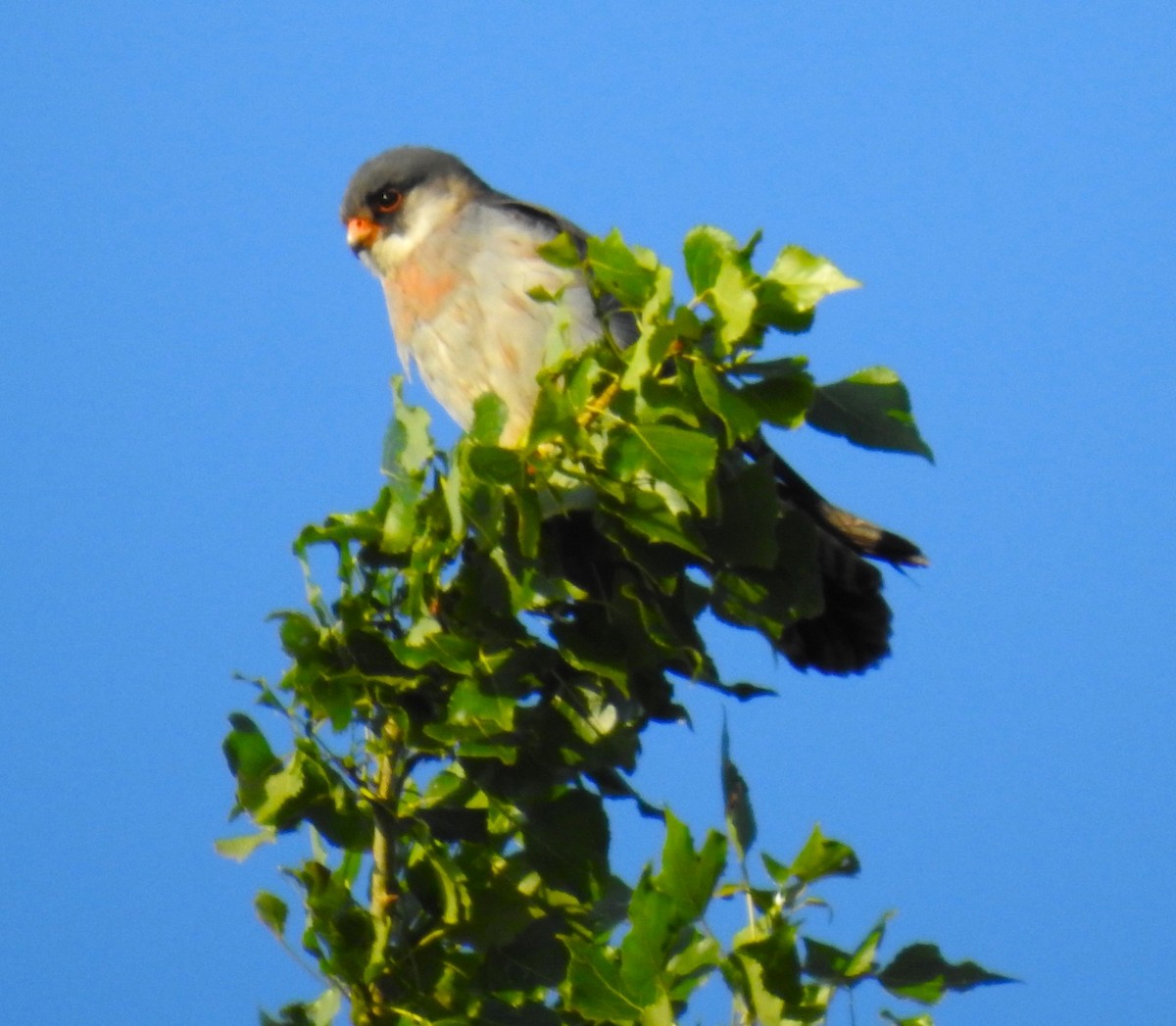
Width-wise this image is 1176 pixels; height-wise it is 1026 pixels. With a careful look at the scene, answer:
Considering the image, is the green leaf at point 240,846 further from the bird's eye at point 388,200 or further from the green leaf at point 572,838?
the bird's eye at point 388,200

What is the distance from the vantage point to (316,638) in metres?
2.03

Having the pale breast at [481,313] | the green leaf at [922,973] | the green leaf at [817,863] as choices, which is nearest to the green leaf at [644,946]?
the green leaf at [817,863]

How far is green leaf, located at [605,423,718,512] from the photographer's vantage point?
1827 mm

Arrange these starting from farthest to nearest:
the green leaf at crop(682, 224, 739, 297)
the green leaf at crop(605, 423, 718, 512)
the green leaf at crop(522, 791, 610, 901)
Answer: the green leaf at crop(522, 791, 610, 901)
the green leaf at crop(682, 224, 739, 297)
the green leaf at crop(605, 423, 718, 512)

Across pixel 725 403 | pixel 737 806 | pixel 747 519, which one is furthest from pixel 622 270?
pixel 737 806

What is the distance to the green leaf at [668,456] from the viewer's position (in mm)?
1827

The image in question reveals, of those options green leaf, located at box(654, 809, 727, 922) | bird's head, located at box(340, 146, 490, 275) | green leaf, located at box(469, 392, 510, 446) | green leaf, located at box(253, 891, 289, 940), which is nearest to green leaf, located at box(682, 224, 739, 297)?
green leaf, located at box(469, 392, 510, 446)

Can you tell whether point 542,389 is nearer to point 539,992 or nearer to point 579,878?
point 579,878

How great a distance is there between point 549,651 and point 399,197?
314 centimetres

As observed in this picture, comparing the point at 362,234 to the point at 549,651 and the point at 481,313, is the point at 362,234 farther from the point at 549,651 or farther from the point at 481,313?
the point at 549,651

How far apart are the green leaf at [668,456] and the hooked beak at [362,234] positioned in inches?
125

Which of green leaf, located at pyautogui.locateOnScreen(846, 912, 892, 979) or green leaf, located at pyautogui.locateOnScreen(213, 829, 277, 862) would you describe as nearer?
green leaf, located at pyautogui.locateOnScreen(846, 912, 892, 979)

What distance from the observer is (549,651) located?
6.72 feet

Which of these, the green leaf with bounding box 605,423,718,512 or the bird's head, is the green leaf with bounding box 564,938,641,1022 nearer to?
the green leaf with bounding box 605,423,718,512
